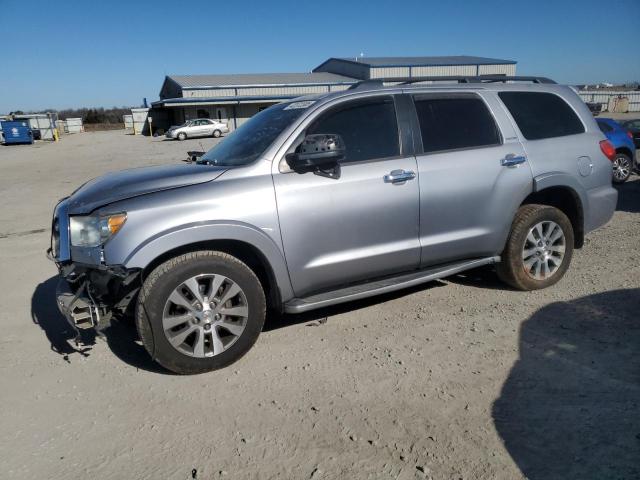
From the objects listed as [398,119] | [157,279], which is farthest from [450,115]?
[157,279]

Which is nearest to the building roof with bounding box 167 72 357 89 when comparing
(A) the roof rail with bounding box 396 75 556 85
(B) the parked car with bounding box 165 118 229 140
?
(B) the parked car with bounding box 165 118 229 140

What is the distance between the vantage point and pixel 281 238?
349 cm

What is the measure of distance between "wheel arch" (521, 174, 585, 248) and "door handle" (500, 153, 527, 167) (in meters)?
0.32

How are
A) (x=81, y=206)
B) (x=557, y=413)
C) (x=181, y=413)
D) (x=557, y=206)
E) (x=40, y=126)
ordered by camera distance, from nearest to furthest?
(x=557, y=413) → (x=181, y=413) → (x=81, y=206) → (x=557, y=206) → (x=40, y=126)

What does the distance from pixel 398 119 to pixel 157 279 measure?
2.27 metres

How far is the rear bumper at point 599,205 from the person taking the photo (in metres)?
4.77

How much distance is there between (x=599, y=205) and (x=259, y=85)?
44803 mm

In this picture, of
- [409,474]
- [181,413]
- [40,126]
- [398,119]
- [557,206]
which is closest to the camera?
[409,474]

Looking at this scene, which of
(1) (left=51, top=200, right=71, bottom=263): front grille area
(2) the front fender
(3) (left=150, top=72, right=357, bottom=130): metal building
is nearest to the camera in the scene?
(2) the front fender

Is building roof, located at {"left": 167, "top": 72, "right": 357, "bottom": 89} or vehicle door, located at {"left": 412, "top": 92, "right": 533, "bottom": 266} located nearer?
vehicle door, located at {"left": 412, "top": 92, "right": 533, "bottom": 266}

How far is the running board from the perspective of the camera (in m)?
Result: 3.63

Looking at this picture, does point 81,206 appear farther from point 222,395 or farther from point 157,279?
point 222,395

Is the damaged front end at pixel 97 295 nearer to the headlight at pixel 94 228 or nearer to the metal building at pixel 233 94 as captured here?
the headlight at pixel 94 228

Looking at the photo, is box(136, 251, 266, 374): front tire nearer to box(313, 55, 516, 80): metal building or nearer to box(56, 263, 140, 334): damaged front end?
box(56, 263, 140, 334): damaged front end
